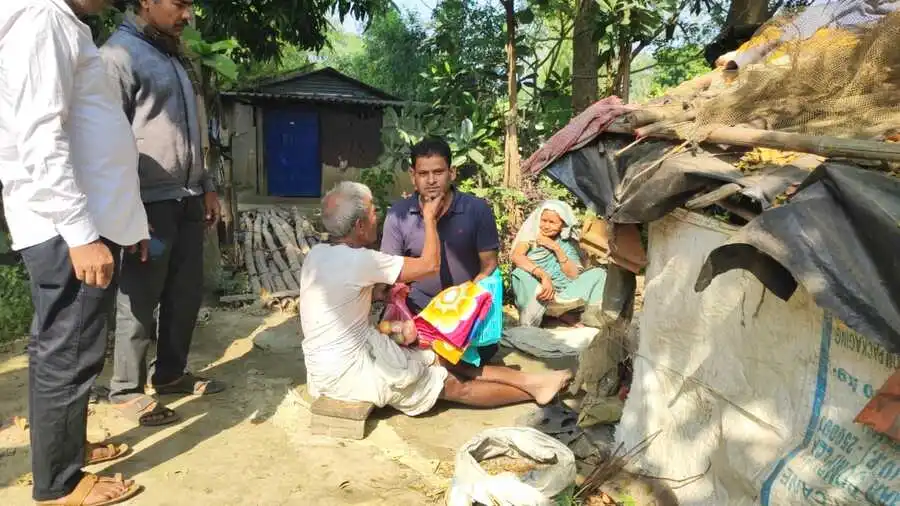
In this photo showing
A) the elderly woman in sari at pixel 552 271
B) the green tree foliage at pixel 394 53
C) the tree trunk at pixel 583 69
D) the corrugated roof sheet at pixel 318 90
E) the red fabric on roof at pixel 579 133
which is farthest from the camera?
the green tree foliage at pixel 394 53

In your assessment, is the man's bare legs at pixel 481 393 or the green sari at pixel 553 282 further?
the green sari at pixel 553 282

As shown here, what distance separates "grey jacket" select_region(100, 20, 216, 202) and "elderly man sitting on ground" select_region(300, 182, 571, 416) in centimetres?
78

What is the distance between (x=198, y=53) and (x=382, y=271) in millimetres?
3000

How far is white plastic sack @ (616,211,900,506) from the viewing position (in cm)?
187

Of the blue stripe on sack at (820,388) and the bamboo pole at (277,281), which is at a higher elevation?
the blue stripe on sack at (820,388)

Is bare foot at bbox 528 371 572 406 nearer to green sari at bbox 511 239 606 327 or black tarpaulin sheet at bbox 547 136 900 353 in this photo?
green sari at bbox 511 239 606 327

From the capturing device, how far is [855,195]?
1.63 m

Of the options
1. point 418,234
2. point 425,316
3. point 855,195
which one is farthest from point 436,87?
point 855,195

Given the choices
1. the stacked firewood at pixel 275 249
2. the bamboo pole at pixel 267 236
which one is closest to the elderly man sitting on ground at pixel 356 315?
the stacked firewood at pixel 275 249

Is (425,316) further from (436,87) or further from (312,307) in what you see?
(436,87)

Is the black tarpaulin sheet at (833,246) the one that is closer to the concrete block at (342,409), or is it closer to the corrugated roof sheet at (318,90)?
the concrete block at (342,409)

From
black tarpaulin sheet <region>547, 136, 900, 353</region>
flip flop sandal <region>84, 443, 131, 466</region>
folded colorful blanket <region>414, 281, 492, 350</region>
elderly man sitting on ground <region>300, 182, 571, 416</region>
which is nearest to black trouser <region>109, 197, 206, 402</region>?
flip flop sandal <region>84, 443, 131, 466</region>

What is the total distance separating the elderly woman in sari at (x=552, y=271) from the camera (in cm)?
546

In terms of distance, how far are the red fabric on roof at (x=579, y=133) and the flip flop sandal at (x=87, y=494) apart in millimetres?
2239
